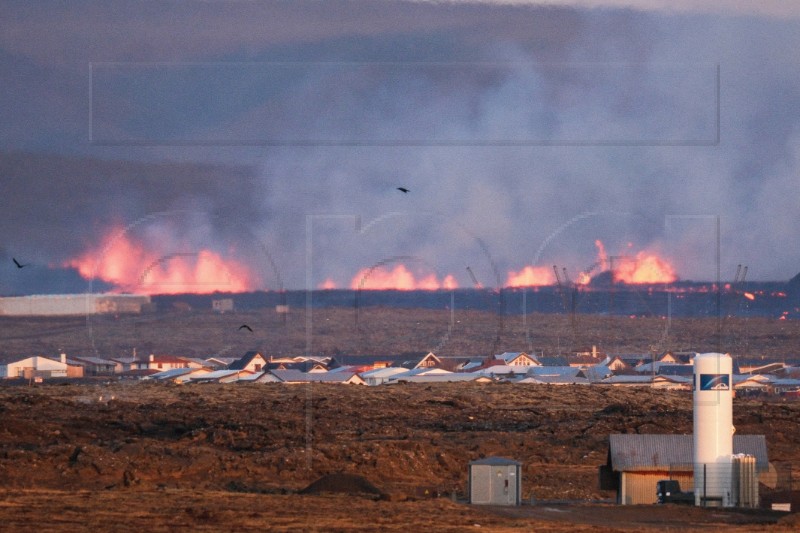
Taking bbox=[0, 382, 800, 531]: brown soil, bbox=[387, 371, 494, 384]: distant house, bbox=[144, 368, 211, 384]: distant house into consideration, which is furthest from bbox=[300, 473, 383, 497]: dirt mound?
bbox=[144, 368, 211, 384]: distant house

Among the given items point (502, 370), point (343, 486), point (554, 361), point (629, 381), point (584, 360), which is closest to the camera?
point (343, 486)

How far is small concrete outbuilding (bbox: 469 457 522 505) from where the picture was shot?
147 ft

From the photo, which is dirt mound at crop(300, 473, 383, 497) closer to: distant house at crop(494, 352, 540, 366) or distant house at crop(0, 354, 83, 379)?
distant house at crop(0, 354, 83, 379)

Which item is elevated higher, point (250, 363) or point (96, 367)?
point (250, 363)

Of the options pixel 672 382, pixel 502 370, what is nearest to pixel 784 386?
pixel 672 382

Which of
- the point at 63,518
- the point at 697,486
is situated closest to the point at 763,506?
the point at 697,486

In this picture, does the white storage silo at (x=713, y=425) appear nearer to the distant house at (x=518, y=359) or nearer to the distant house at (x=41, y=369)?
the distant house at (x=518, y=359)

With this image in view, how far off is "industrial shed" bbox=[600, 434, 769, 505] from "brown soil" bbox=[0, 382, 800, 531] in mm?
1503

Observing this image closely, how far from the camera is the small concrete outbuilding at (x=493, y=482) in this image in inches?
1763

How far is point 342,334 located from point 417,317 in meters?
10.2

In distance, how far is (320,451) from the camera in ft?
199

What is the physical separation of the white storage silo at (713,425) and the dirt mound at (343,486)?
10.8 metres

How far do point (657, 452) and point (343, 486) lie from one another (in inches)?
425

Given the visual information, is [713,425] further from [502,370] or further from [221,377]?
[502,370]
